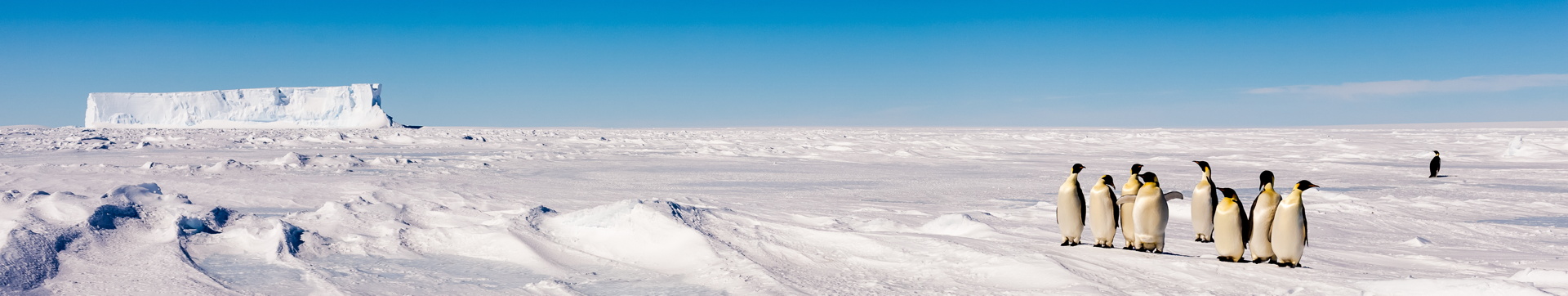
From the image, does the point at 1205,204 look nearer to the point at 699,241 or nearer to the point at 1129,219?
the point at 1129,219

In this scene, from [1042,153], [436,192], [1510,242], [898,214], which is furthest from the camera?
[1042,153]

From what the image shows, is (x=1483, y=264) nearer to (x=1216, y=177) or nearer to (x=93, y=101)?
(x=1216, y=177)

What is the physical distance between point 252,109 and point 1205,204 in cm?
5745

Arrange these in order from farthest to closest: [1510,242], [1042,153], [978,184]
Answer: [1042,153] < [978,184] < [1510,242]

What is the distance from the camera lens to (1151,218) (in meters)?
4.27

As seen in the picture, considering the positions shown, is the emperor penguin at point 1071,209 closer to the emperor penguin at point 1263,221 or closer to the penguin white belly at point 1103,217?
the penguin white belly at point 1103,217

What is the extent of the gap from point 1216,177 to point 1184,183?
1414 mm

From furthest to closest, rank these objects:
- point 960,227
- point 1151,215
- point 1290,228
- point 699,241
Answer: point 960,227
point 699,241
point 1151,215
point 1290,228

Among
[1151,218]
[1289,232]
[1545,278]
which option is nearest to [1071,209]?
[1151,218]

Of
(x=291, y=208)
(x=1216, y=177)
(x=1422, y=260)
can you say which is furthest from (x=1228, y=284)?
(x=1216, y=177)

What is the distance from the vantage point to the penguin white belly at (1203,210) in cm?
441

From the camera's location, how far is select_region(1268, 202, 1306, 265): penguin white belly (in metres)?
3.88

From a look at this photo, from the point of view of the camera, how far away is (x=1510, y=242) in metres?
5.66

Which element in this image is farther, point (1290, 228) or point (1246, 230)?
point (1246, 230)
